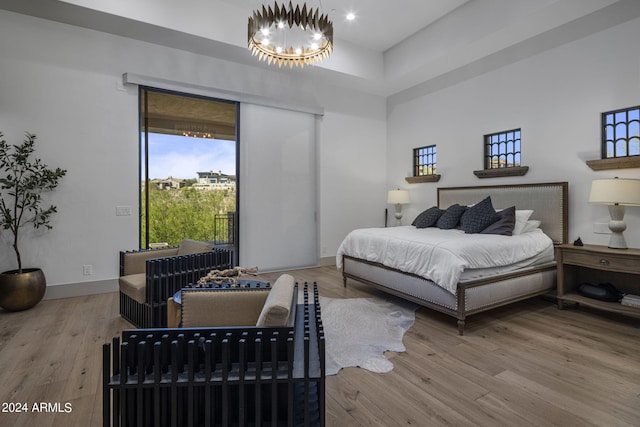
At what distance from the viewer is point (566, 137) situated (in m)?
3.86

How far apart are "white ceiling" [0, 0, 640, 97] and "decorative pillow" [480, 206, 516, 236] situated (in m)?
2.18

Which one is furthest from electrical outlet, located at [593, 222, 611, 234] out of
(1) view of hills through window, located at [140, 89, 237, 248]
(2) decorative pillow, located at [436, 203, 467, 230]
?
(1) view of hills through window, located at [140, 89, 237, 248]

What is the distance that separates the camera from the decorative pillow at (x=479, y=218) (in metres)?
3.87

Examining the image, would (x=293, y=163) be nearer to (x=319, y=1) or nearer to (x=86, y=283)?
(x=319, y=1)

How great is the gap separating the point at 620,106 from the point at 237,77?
487cm

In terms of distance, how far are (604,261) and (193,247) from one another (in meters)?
4.03

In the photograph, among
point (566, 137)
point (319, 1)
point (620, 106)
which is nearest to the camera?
point (620, 106)

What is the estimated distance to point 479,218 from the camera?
3.93 m

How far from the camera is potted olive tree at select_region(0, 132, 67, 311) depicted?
3.27 metres

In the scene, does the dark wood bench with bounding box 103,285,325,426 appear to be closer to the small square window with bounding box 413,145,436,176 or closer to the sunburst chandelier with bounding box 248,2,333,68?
the sunburst chandelier with bounding box 248,2,333,68

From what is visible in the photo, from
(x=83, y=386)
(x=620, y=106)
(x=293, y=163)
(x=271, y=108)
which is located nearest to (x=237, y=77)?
(x=271, y=108)

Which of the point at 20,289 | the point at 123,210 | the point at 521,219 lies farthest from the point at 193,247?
the point at 521,219

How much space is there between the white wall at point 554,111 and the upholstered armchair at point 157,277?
401 cm

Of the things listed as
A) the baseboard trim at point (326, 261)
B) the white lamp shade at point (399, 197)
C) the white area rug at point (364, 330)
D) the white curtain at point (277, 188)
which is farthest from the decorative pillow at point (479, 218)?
the white curtain at point (277, 188)
